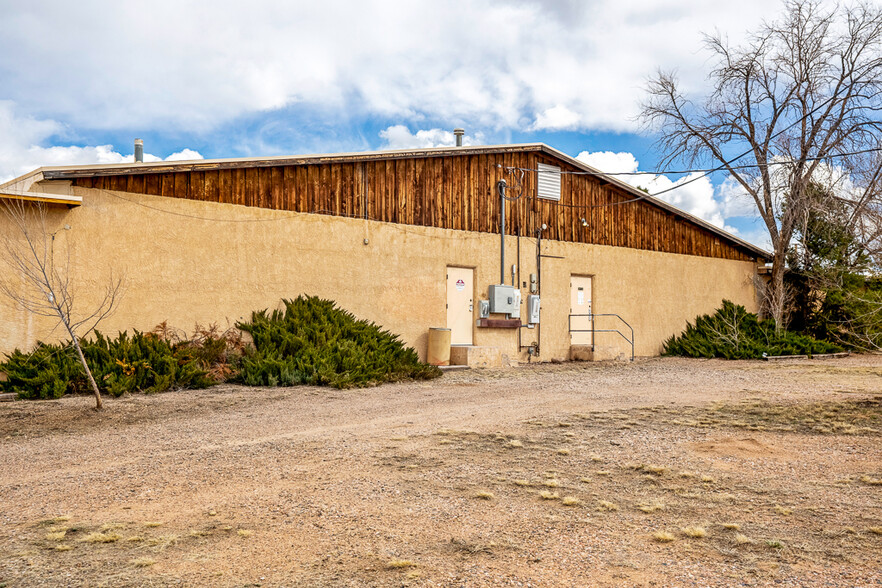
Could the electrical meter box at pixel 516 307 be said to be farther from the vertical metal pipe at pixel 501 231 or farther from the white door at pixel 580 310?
the white door at pixel 580 310

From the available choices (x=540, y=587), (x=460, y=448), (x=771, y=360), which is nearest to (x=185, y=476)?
(x=460, y=448)

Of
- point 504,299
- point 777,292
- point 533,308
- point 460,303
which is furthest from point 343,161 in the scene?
point 777,292

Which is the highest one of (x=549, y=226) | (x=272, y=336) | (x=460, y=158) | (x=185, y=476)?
(x=460, y=158)

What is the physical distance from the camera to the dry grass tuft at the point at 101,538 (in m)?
3.50

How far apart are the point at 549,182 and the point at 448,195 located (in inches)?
125

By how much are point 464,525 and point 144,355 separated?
744cm

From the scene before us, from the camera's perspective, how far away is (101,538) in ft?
11.5

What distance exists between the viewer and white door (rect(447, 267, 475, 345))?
46.5 ft

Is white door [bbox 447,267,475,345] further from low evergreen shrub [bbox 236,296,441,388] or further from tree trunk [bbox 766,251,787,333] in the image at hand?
tree trunk [bbox 766,251,787,333]

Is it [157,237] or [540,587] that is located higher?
[157,237]

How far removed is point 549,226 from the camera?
15844 millimetres

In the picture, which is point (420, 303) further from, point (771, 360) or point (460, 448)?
point (771, 360)

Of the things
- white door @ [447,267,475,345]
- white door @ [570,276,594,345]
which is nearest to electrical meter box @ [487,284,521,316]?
white door @ [447,267,475,345]

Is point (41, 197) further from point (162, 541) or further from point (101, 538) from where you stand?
point (162, 541)
